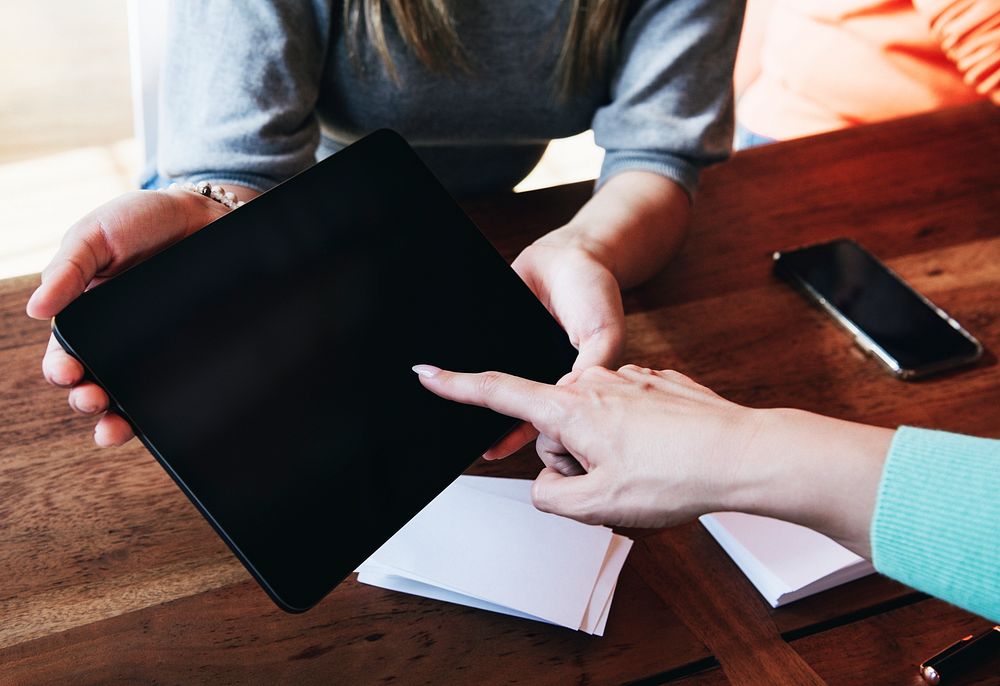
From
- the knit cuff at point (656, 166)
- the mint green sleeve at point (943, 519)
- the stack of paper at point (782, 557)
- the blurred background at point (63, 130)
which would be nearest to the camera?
the mint green sleeve at point (943, 519)

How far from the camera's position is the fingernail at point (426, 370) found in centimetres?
64

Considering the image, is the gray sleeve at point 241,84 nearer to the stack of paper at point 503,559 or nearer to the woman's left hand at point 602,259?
the woman's left hand at point 602,259

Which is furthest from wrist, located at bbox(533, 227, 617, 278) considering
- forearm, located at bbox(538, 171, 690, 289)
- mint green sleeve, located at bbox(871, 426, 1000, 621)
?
mint green sleeve, located at bbox(871, 426, 1000, 621)

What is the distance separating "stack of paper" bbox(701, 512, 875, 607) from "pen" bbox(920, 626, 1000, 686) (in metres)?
0.08

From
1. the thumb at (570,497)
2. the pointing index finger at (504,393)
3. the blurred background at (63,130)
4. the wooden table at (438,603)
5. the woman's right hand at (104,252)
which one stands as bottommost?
the blurred background at (63,130)

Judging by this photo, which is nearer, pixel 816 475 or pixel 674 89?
pixel 816 475

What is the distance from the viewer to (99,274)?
0.68 m

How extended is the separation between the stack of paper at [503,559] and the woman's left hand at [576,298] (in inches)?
2.2

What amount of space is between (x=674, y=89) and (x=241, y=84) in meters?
0.46

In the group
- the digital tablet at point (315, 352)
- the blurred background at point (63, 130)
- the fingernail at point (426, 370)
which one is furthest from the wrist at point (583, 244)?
the blurred background at point (63, 130)

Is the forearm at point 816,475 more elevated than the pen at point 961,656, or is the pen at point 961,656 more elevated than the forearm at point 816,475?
the forearm at point 816,475

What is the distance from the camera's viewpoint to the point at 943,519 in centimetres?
55

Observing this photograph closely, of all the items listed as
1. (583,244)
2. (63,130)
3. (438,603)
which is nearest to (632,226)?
(583,244)

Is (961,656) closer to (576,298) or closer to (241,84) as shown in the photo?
(576,298)
